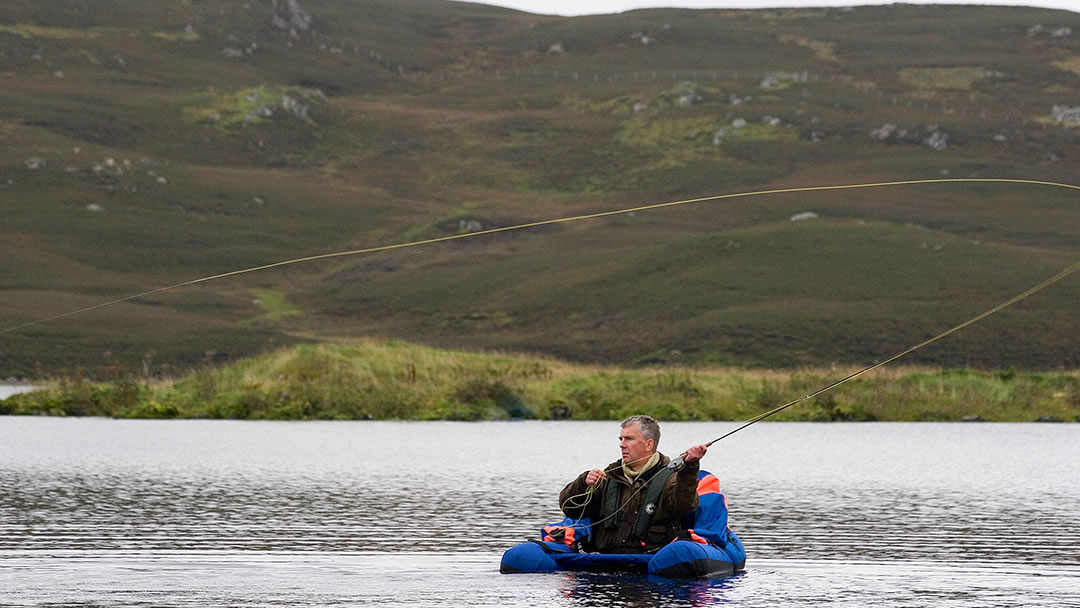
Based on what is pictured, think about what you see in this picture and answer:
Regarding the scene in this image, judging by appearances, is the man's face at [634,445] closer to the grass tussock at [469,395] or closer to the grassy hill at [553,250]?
the grass tussock at [469,395]

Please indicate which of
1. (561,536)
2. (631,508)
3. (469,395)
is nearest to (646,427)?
(631,508)

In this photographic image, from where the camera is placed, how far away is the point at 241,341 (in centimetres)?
11912

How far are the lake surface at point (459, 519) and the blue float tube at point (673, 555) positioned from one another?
152 millimetres

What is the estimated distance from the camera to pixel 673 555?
16.6 m

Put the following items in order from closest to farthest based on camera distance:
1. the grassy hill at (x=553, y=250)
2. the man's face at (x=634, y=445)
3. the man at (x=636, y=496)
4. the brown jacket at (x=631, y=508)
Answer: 1. the man's face at (x=634, y=445)
2. the man at (x=636, y=496)
3. the brown jacket at (x=631, y=508)
4. the grassy hill at (x=553, y=250)

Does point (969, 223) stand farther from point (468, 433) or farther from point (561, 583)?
point (561, 583)

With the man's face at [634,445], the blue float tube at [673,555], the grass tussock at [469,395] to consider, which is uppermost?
the grass tussock at [469,395]

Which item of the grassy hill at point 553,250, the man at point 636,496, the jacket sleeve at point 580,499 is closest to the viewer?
the man at point 636,496

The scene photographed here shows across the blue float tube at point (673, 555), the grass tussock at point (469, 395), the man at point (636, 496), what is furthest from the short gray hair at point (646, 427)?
the grass tussock at point (469, 395)

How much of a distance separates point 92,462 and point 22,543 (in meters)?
13.9

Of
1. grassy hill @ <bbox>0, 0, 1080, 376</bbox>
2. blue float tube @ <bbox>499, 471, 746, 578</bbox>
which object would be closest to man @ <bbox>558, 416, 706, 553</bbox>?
blue float tube @ <bbox>499, 471, 746, 578</bbox>

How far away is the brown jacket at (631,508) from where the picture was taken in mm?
16641

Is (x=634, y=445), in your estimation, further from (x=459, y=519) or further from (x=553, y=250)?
(x=553, y=250)

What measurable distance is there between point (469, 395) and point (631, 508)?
36.2 meters
